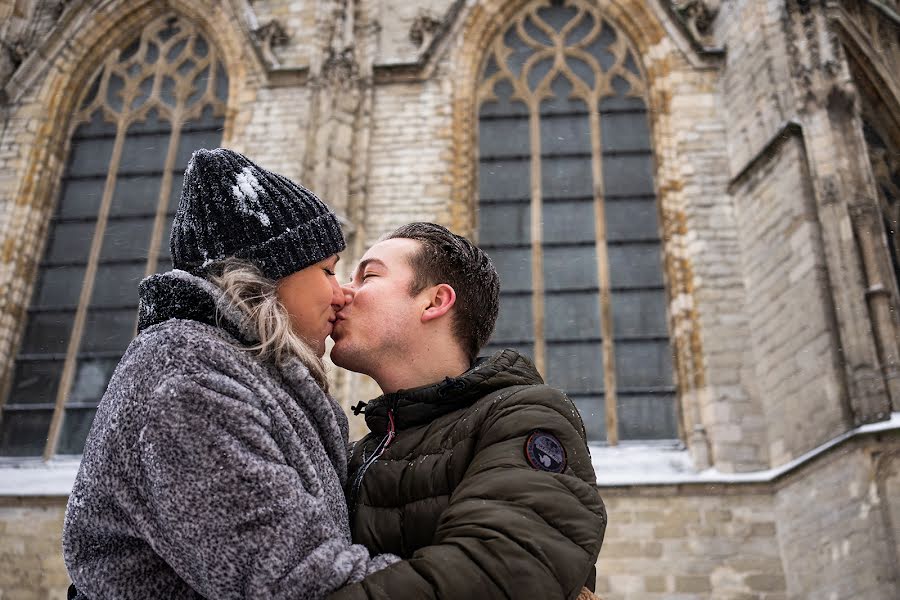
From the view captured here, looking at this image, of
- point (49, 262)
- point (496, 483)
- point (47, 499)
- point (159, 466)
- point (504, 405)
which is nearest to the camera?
point (159, 466)

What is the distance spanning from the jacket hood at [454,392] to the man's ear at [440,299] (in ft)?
0.49

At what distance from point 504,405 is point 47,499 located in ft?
21.8

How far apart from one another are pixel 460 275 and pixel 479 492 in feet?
2.03

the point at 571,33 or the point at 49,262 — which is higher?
the point at 571,33

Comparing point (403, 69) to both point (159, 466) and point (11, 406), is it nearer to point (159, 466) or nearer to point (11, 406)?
point (11, 406)

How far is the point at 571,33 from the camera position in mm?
8984

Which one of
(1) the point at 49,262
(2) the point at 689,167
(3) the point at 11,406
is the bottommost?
(3) the point at 11,406

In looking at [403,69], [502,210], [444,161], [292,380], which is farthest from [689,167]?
[292,380]

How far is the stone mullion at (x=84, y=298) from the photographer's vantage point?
25.0 ft

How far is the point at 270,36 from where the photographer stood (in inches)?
347

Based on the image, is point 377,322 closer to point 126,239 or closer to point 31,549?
point 31,549

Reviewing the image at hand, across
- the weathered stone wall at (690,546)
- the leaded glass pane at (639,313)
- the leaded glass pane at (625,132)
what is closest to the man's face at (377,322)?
the weathered stone wall at (690,546)

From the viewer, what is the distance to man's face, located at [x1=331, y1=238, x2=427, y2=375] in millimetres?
1661

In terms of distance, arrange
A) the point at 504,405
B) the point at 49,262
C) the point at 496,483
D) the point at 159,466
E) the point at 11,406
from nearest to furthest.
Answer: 1. the point at 159,466
2. the point at 496,483
3. the point at 504,405
4. the point at 11,406
5. the point at 49,262
